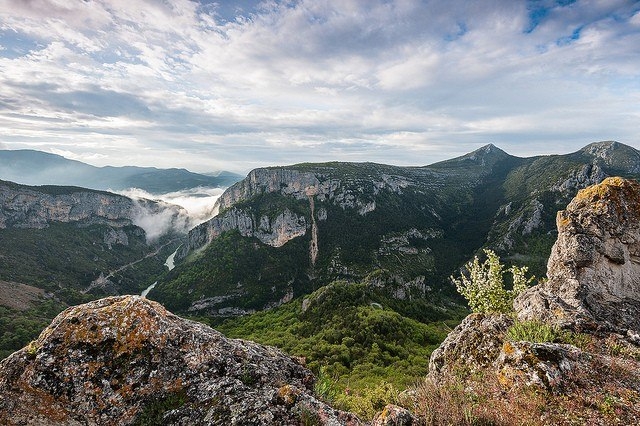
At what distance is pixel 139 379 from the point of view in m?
8.80

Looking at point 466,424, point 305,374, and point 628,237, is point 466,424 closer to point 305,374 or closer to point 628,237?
point 305,374

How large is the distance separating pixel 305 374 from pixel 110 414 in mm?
5822

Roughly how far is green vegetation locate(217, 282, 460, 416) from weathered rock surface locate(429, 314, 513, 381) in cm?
2108

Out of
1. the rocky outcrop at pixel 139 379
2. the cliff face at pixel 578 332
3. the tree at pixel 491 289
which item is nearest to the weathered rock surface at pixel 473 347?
the cliff face at pixel 578 332

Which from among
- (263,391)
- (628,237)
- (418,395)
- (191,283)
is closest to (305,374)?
(263,391)

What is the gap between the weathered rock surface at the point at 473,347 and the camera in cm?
1199

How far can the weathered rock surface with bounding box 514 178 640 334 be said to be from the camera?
14594 mm

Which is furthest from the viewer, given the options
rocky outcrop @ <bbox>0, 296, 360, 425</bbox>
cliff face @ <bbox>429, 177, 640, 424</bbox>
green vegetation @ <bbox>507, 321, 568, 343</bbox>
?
green vegetation @ <bbox>507, 321, 568, 343</bbox>

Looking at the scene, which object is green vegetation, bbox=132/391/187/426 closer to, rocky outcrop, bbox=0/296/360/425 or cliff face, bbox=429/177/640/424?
rocky outcrop, bbox=0/296/360/425

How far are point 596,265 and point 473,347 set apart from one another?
10035 millimetres

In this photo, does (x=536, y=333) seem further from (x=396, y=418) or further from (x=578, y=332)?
(x=396, y=418)

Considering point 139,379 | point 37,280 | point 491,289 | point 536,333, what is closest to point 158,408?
point 139,379

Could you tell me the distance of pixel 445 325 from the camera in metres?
106

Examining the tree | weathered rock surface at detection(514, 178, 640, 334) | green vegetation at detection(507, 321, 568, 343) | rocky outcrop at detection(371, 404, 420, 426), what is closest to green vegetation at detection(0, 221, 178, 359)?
the tree
